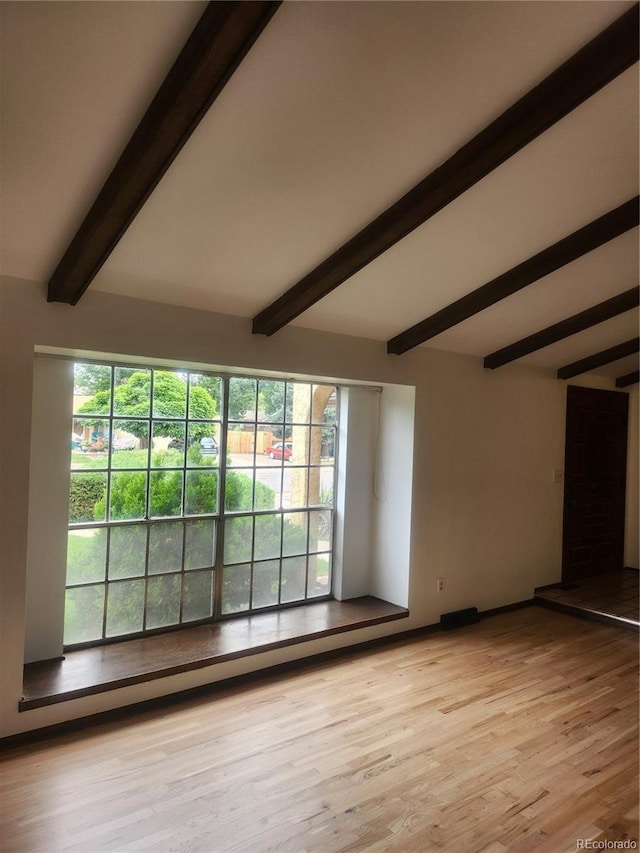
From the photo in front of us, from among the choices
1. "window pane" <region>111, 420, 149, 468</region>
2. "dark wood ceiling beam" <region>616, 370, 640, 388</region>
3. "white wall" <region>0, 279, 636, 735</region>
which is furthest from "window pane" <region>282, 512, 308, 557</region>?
"dark wood ceiling beam" <region>616, 370, 640, 388</region>

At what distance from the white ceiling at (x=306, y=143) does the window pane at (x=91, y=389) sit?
585mm

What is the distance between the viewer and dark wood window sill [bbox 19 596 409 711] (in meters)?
2.78

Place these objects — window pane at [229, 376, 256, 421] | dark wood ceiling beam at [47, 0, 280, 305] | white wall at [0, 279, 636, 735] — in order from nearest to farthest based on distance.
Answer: dark wood ceiling beam at [47, 0, 280, 305]
white wall at [0, 279, 636, 735]
window pane at [229, 376, 256, 421]

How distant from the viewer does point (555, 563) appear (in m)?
5.34

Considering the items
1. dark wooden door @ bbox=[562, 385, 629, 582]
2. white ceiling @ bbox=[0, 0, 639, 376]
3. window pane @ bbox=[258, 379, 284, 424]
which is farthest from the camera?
dark wooden door @ bbox=[562, 385, 629, 582]

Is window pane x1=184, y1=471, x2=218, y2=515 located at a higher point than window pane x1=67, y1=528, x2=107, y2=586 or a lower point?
higher

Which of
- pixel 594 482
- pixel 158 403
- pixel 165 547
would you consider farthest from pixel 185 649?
pixel 594 482

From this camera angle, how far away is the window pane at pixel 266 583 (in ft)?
12.8

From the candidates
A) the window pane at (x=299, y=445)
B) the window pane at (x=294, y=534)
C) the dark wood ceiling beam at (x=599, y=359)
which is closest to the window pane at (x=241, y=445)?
the window pane at (x=299, y=445)

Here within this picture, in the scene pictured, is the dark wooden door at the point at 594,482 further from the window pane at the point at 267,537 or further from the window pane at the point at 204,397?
the window pane at the point at 204,397

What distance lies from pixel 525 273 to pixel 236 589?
9.06 feet

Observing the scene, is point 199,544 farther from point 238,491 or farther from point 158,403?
point 158,403

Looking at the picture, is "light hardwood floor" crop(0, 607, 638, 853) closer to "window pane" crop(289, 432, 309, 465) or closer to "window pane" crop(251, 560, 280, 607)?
"window pane" crop(251, 560, 280, 607)

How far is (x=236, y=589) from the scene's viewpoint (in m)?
3.80
